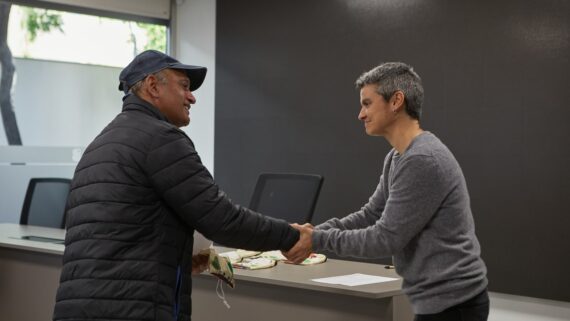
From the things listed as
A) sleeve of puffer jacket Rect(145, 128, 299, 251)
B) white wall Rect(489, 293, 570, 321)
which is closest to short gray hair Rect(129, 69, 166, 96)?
sleeve of puffer jacket Rect(145, 128, 299, 251)

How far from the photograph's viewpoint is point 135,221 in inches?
81.6

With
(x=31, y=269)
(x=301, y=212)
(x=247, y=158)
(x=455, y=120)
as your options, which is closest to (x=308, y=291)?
(x=301, y=212)

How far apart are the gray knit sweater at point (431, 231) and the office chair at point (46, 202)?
376 centimetres

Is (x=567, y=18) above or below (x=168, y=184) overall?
above

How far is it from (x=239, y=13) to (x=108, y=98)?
5.34 feet

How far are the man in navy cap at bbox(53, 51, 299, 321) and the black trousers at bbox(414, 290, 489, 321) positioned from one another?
2.03ft

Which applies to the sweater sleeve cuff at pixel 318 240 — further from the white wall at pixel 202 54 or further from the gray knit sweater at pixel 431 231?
the white wall at pixel 202 54

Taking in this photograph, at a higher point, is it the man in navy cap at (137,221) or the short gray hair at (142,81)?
the short gray hair at (142,81)

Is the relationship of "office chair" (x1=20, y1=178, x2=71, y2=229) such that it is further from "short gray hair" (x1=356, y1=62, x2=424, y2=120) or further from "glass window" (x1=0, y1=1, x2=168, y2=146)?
"short gray hair" (x1=356, y1=62, x2=424, y2=120)

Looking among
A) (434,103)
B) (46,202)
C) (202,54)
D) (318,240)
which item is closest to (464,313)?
(318,240)

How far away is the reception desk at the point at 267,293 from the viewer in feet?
9.28

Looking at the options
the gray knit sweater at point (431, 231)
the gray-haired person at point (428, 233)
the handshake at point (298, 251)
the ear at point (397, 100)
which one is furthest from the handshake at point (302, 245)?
the ear at point (397, 100)

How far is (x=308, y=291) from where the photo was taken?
9.84 ft

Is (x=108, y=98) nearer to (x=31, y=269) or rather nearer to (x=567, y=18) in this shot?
(x=31, y=269)
